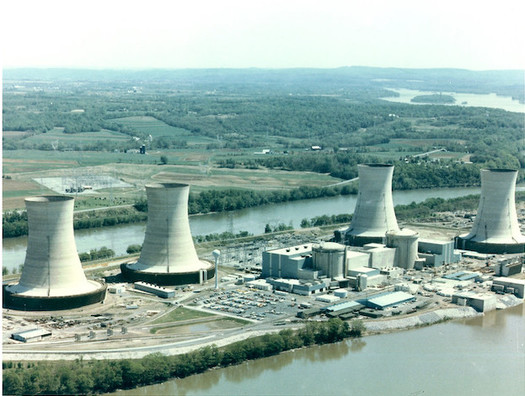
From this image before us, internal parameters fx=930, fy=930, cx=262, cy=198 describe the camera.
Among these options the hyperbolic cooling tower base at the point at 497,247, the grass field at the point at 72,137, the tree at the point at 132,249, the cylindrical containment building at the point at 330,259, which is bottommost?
the grass field at the point at 72,137

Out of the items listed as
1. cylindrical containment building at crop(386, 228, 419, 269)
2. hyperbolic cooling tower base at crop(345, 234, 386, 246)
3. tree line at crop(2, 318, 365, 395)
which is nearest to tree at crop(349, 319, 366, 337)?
tree line at crop(2, 318, 365, 395)

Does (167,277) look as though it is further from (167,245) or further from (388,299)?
(388,299)

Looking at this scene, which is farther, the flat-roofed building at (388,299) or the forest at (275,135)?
the forest at (275,135)

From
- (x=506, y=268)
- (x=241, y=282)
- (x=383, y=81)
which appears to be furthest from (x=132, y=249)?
(x=383, y=81)

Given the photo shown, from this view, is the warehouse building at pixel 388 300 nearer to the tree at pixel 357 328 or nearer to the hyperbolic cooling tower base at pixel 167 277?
the tree at pixel 357 328

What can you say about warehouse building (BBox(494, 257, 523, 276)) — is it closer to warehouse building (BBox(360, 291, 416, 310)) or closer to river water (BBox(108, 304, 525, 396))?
warehouse building (BBox(360, 291, 416, 310))

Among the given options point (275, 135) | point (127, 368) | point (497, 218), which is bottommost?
point (275, 135)

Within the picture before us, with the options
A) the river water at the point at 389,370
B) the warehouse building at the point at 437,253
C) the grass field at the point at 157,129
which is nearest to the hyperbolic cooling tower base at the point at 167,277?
the river water at the point at 389,370
